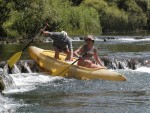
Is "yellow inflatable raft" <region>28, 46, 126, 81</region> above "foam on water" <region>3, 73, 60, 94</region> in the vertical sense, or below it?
above

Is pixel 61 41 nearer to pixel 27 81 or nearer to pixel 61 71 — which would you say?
pixel 61 71

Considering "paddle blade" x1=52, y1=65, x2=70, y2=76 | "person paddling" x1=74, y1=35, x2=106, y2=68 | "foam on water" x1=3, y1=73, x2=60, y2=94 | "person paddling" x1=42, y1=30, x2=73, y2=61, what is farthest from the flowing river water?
"person paddling" x1=42, y1=30, x2=73, y2=61

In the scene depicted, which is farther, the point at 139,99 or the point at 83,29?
the point at 83,29

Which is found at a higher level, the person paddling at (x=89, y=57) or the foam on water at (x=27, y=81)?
the person paddling at (x=89, y=57)

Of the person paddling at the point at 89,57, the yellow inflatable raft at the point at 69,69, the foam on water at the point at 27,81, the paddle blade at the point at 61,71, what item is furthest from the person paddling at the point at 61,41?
the foam on water at the point at 27,81

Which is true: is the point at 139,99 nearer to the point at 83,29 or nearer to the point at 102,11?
the point at 83,29

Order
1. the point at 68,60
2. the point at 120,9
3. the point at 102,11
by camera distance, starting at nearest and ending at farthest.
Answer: the point at 68,60 < the point at 102,11 < the point at 120,9

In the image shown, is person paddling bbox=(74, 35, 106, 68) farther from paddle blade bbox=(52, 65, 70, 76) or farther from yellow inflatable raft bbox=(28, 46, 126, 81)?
paddle blade bbox=(52, 65, 70, 76)

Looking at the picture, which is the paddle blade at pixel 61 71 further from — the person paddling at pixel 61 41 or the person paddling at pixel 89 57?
the person paddling at pixel 61 41

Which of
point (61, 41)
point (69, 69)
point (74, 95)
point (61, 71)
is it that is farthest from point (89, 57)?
point (74, 95)

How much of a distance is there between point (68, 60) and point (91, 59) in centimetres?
109

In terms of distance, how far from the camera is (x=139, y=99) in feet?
39.6

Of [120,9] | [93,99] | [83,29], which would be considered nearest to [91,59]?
[93,99]

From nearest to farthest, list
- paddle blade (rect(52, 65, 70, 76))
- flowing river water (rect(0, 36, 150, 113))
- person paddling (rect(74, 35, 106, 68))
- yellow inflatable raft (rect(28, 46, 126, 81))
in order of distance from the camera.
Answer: flowing river water (rect(0, 36, 150, 113)) < yellow inflatable raft (rect(28, 46, 126, 81)) < person paddling (rect(74, 35, 106, 68)) < paddle blade (rect(52, 65, 70, 76))
